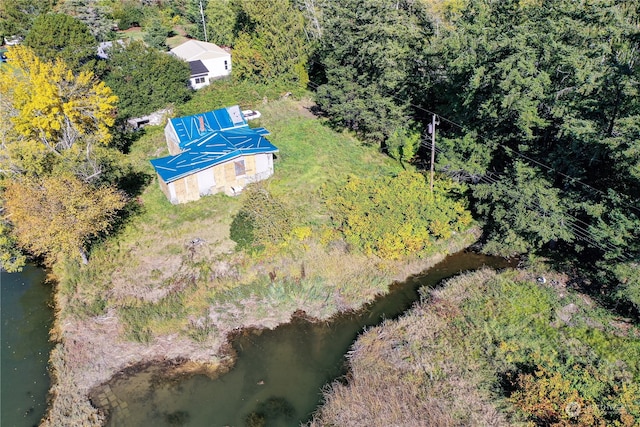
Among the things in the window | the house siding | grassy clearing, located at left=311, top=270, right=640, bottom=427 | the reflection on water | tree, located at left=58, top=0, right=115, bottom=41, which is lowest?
the reflection on water

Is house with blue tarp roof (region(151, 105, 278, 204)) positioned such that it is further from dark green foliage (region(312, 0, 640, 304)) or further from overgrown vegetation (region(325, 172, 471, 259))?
dark green foliage (region(312, 0, 640, 304))

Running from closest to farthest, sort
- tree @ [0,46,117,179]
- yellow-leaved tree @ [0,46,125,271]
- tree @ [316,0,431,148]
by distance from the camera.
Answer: yellow-leaved tree @ [0,46,125,271] → tree @ [0,46,117,179] → tree @ [316,0,431,148]

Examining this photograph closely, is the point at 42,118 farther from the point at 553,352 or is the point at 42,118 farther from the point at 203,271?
the point at 553,352

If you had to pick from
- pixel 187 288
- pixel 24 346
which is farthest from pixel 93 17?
pixel 24 346

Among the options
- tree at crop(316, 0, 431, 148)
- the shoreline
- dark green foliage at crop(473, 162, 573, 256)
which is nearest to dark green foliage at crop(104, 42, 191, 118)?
tree at crop(316, 0, 431, 148)

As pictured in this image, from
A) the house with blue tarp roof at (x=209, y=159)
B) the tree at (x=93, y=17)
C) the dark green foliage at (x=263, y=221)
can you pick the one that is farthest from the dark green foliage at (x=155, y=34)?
the dark green foliage at (x=263, y=221)

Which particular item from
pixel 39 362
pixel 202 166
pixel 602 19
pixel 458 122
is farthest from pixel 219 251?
pixel 602 19

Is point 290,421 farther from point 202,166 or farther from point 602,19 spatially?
point 602,19
